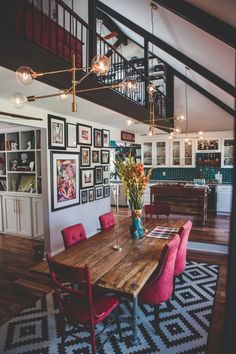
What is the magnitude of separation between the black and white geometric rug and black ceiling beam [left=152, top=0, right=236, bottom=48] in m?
3.00

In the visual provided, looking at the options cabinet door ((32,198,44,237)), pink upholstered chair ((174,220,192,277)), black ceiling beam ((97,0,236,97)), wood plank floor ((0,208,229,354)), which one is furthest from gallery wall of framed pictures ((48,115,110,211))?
pink upholstered chair ((174,220,192,277))

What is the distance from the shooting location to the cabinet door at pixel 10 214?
18.2 ft

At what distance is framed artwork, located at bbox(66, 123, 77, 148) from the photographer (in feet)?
15.9

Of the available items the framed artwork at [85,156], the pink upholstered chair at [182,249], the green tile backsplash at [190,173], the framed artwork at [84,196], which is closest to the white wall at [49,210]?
the framed artwork at [84,196]

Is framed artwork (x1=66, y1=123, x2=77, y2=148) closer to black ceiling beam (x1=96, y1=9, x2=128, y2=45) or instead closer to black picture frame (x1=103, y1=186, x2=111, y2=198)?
black picture frame (x1=103, y1=186, x2=111, y2=198)

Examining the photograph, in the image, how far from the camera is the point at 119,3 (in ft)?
15.6

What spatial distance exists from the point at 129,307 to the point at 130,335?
18.3 inches

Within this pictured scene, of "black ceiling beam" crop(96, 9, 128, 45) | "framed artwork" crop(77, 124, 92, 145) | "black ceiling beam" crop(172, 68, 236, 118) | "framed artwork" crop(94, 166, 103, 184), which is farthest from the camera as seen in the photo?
"black ceiling beam" crop(172, 68, 236, 118)

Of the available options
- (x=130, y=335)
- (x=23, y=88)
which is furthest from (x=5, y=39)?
(x=130, y=335)

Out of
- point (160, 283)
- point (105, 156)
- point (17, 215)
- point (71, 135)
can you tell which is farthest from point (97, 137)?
point (160, 283)

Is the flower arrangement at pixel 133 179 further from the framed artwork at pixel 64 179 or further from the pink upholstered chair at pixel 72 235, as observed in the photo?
the framed artwork at pixel 64 179

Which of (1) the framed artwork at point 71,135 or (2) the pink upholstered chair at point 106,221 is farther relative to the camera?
(1) the framed artwork at point 71,135

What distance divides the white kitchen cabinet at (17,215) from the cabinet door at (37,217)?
115 mm

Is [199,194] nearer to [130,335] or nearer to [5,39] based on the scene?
[130,335]
